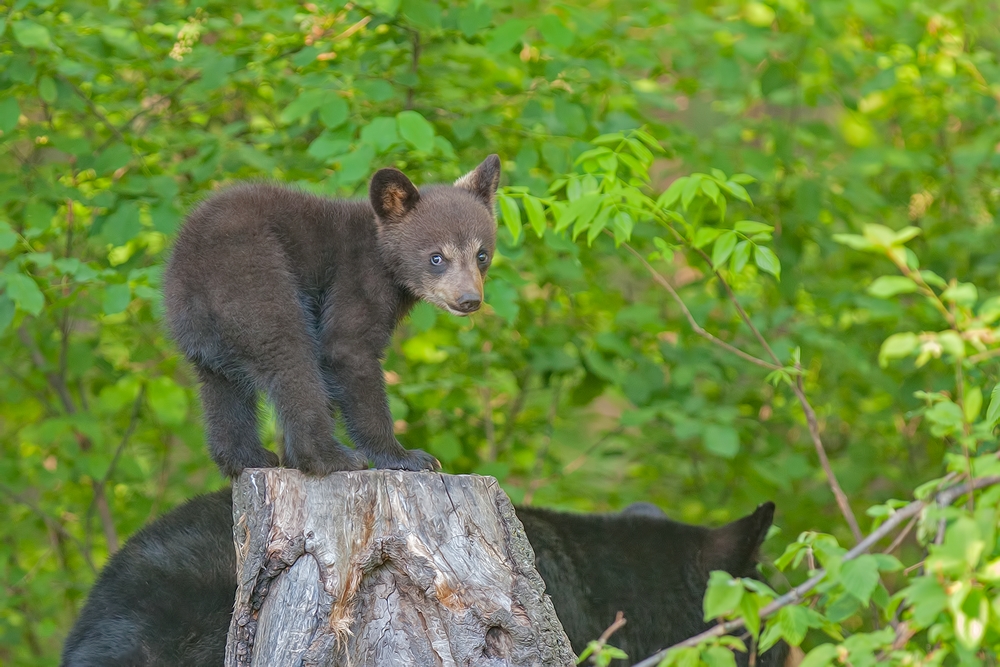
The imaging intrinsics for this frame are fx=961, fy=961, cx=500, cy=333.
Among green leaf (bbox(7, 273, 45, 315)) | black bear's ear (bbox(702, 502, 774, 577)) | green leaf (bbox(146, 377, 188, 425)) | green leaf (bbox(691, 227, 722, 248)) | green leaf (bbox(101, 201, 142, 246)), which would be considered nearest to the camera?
green leaf (bbox(691, 227, 722, 248))

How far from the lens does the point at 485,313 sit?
19.7 feet

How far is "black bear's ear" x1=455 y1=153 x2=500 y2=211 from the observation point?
3.65 m

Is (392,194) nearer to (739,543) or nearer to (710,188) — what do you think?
(710,188)

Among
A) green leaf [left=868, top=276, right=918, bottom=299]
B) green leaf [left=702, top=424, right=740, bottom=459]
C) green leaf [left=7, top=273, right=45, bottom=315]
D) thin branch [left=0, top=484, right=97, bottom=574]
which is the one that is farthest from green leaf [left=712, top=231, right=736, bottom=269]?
thin branch [left=0, top=484, right=97, bottom=574]

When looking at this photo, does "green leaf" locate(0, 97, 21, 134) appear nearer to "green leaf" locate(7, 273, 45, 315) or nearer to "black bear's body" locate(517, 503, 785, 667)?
"green leaf" locate(7, 273, 45, 315)

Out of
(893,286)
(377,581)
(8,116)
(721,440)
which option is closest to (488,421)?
(721,440)

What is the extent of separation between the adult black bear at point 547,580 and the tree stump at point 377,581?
2.37ft

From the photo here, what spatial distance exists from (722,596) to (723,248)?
150cm

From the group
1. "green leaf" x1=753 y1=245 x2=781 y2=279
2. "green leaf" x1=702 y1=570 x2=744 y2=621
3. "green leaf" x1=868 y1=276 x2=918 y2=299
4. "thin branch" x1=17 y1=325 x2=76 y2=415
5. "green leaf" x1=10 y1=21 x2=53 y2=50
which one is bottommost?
"thin branch" x1=17 y1=325 x2=76 y2=415

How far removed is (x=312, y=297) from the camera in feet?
10.6

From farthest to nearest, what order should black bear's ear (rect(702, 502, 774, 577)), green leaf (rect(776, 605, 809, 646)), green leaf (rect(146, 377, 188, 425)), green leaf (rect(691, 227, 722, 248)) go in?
green leaf (rect(146, 377, 188, 425)) → black bear's ear (rect(702, 502, 774, 577)) → green leaf (rect(691, 227, 722, 248)) → green leaf (rect(776, 605, 809, 646))

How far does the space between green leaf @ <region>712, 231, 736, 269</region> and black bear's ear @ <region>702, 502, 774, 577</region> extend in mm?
1324

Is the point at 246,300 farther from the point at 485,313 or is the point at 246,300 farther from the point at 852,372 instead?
the point at 852,372

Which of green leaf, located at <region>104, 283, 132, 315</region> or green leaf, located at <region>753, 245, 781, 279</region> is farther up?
green leaf, located at <region>753, 245, 781, 279</region>
